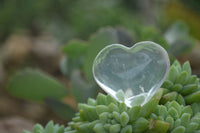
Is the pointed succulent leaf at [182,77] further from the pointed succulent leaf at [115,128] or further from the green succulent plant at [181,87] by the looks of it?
the pointed succulent leaf at [115,128]

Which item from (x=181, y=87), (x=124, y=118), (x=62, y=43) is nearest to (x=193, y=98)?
(x=181, y=87)

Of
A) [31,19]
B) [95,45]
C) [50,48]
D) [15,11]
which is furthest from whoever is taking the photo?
[31,19]

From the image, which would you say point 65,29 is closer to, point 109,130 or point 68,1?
point 68,1

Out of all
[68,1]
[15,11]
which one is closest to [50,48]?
[15,11]

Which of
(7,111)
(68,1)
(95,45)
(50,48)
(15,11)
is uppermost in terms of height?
(68,1)

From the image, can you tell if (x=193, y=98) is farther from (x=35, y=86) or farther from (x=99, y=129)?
(x=35, y=86)

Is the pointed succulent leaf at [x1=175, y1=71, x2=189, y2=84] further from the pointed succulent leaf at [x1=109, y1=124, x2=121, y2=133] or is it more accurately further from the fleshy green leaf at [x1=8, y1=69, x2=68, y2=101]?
the fleshy green leaf at [x1=8, y1=69, x2=68, y2=101]
